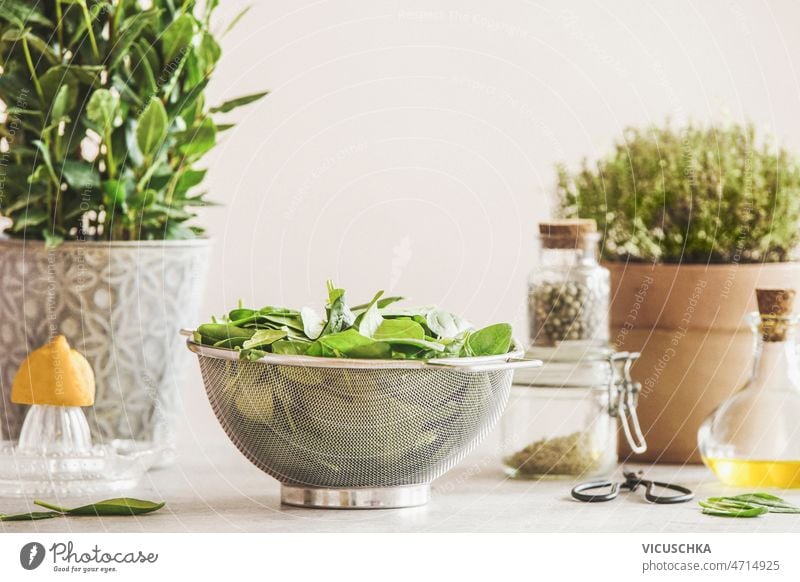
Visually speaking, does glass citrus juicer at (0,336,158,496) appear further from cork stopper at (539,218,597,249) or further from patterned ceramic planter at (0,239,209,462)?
cork stopper at (539,218,597,249)

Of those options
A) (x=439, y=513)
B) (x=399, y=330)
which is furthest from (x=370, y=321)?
(x=439, y=513)

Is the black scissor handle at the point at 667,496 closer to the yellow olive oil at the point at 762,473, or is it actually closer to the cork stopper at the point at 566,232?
the yellow olive oil at the point at 762,473

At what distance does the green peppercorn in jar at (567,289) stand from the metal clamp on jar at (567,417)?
23 millimetres

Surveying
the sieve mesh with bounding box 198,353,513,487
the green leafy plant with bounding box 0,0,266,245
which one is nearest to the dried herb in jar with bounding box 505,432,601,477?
the sieve mesh with bounding box 198,353,513,487

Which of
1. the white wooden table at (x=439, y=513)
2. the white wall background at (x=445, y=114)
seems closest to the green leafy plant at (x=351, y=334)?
the white wooden table at (x=439, y=513)

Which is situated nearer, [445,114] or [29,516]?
[29,516]

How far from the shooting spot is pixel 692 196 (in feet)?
2.61

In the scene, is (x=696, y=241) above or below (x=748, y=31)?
below

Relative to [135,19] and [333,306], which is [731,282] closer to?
[333,306]

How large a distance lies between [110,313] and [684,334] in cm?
42

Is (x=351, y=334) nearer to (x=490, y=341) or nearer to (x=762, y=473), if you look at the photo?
(x=490, y=341)

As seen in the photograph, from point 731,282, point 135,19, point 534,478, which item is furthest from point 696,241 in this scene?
point 135,19

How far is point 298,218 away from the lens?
0.91 meters
